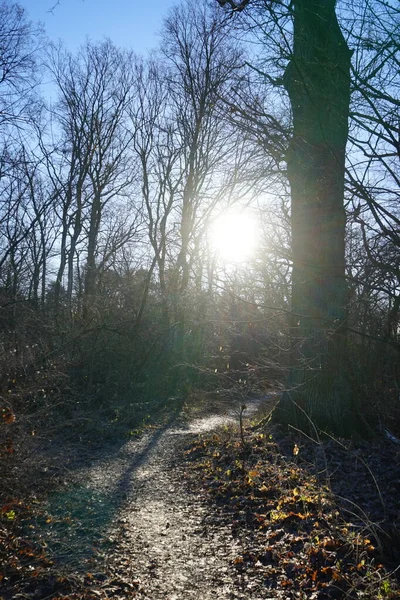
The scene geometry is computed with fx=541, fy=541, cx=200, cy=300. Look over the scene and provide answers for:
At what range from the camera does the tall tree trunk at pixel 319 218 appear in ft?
20.2

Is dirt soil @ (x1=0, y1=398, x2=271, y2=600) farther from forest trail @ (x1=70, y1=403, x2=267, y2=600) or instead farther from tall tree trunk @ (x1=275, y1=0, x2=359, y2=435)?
tall tree trunk @ (x1=275, y1=0, x2=359, y2=435)

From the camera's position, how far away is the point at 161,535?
19.1 ft

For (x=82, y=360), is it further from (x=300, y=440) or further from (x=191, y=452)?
(x=300, y=440)

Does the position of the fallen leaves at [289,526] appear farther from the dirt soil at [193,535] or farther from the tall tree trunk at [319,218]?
the tall tree trunk at [319,218]

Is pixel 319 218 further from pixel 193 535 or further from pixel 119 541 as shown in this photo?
pixel 119 541

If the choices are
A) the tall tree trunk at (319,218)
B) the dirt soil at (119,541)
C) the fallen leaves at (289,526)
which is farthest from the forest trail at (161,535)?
the tall tree trunk at (319,218)

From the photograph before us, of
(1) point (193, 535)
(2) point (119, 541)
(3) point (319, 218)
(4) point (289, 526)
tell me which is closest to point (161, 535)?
(1) point (193, 535)

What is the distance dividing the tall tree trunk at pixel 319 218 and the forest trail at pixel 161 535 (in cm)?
199

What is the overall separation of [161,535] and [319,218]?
577 cm

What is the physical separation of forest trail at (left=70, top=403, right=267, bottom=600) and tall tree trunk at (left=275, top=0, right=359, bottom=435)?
199cm

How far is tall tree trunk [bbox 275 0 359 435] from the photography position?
615 centimetres

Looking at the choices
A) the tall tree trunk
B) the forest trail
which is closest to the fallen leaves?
the forest trail

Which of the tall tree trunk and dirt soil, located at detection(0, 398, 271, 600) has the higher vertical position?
Result: the tall tree trunk

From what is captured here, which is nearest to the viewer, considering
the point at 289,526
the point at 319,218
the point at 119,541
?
the point at 119,541
